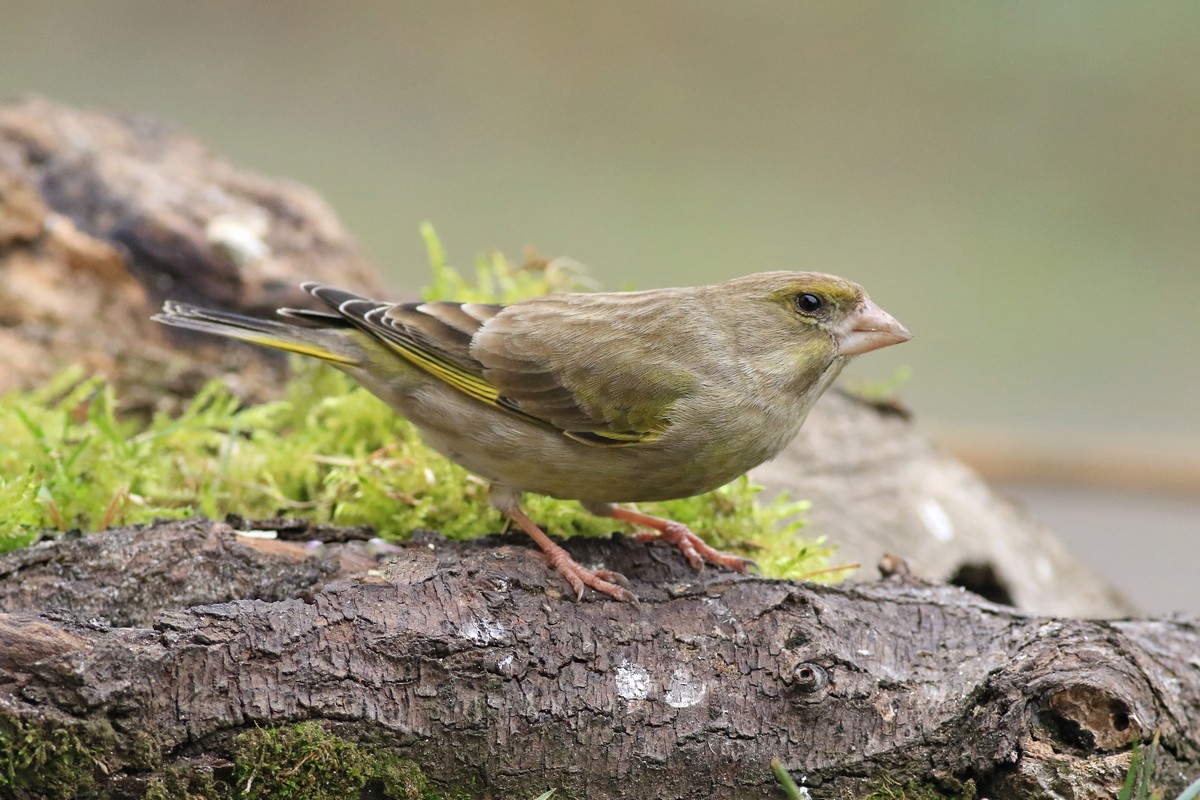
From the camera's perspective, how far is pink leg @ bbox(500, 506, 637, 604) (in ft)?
11.8

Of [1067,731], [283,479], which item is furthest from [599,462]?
[1067,731]

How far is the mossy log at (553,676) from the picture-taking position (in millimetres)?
2916

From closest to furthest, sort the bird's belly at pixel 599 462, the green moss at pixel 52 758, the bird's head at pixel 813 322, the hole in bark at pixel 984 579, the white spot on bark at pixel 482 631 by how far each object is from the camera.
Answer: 1. the green moss at pixel 52 758
2. the white spot on bark at pixel 482 631
3. the bird's belly at pixel 599 462
4. the bird's head at pixel 813 322
5. the hole in bark at pixel 984 579

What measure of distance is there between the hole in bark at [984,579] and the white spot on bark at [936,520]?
0.18 meters

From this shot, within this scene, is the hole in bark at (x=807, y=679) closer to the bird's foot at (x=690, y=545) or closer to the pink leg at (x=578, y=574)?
the pink leg at (x=578, y=574)

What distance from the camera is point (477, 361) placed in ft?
14.3

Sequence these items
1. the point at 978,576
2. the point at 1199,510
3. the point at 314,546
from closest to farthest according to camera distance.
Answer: the point at 314,546
the point at 978,576
the point at 1199,510

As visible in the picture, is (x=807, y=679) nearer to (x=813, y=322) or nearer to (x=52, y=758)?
(x=813, y=322)

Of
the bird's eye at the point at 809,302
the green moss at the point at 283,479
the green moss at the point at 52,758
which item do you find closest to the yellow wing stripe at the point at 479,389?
the green moss at the point at 283,479

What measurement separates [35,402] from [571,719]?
10.8 feet

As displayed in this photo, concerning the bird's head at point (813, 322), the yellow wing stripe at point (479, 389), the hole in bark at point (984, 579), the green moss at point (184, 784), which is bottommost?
the green moss at point (184, 784)

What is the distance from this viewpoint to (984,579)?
18.9ft

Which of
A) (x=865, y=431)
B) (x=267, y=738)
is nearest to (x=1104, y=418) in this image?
(x=865, y=431)

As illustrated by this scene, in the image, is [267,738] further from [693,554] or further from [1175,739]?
[1175,739]
